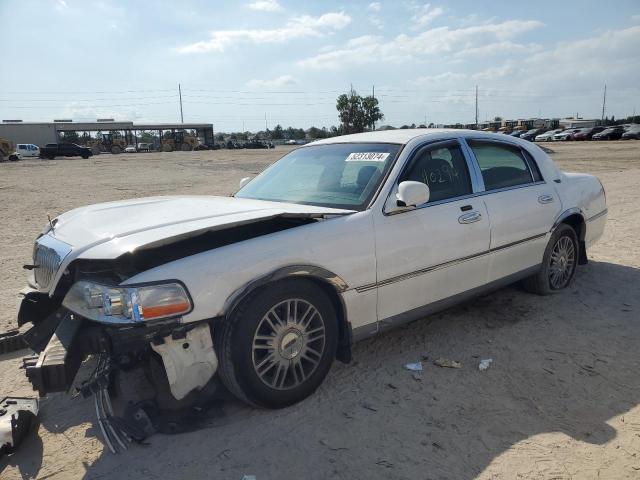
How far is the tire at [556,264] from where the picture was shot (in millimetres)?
4723

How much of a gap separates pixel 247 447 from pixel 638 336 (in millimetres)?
3223

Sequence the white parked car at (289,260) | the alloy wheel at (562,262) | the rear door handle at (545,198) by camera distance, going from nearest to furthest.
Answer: the white parked car at (289,260) < the rear door handle at (545,198) < the alloy wheel at (562,262)

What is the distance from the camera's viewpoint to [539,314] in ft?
14.6

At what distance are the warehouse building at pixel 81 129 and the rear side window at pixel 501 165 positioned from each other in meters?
65.9

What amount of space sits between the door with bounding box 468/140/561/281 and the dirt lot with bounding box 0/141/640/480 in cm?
55

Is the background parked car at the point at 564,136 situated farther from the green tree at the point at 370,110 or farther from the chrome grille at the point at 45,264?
the chrome grille at the point at 45,264

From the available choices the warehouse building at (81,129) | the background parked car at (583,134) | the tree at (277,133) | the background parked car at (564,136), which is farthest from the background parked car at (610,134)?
the tree at (277,133)

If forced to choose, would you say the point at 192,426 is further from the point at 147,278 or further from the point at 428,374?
the point at 428,374

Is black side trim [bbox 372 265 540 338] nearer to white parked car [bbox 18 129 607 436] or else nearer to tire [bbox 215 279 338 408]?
white parked car [bbox 18 129 607 436]

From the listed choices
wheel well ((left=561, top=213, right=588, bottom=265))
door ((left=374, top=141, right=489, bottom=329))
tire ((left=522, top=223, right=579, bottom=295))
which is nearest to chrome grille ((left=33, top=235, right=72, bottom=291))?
door ((left=374, top=141, right=489, bottom=329))

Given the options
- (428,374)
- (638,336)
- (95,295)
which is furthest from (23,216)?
(638,336)

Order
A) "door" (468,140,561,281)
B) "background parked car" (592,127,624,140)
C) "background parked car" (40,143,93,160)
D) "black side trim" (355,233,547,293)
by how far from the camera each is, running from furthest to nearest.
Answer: "background parked car" (592,127,624,140) < "background parked car" (40,143,93,160) < "door" (468,140,561,281) < "black side trim" (355,233,547,293)

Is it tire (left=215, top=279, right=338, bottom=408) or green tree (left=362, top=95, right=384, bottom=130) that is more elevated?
green tree (left=362, top=95, right=384, bottom=130)

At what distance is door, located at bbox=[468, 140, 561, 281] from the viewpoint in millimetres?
4117
